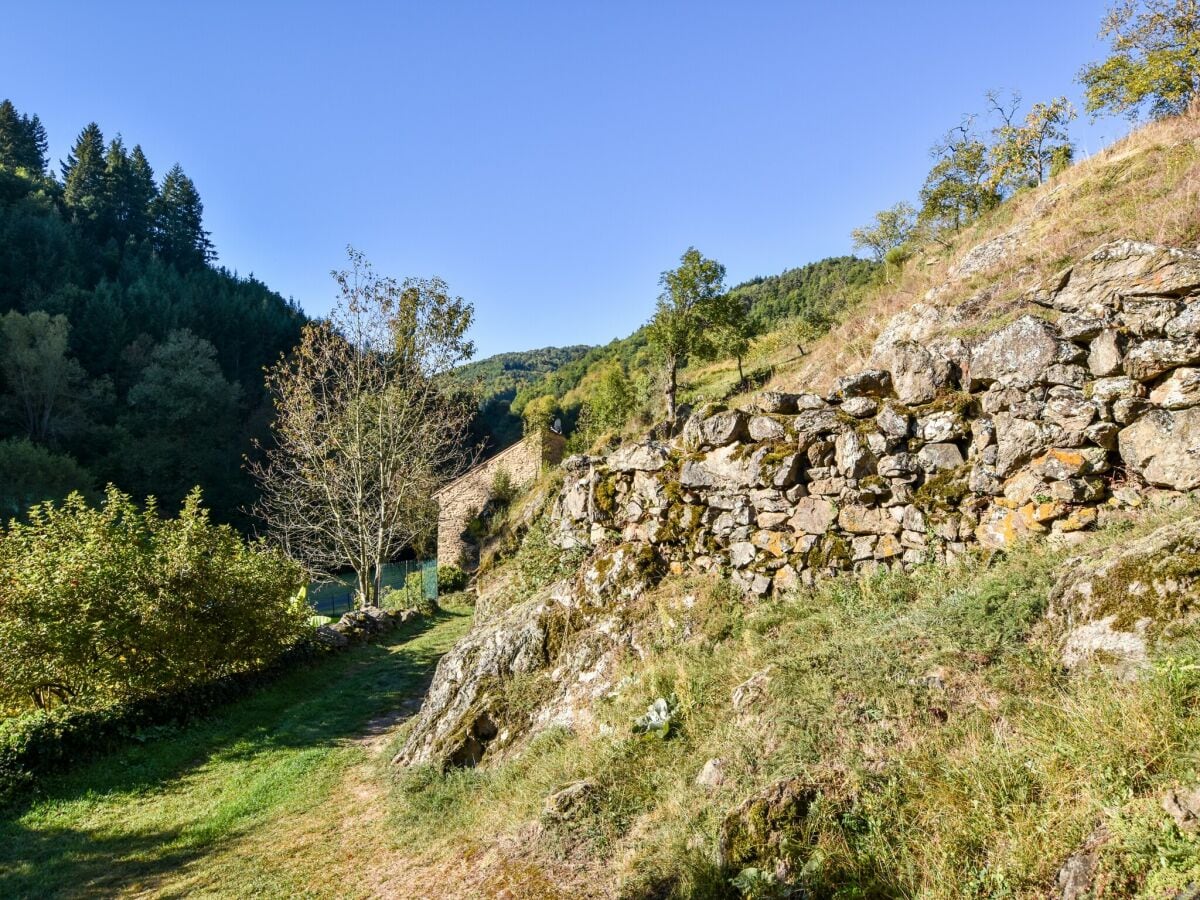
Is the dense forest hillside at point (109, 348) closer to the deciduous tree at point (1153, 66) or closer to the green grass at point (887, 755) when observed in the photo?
the green grass at point (887, 755)

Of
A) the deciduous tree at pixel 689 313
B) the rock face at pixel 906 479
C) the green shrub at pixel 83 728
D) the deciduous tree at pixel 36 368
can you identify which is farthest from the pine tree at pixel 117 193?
the rock face at pixel 906 479

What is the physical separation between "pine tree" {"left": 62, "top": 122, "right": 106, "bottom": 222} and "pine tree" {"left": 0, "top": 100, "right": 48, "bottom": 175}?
7.76 feet

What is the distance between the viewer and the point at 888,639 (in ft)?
14.2

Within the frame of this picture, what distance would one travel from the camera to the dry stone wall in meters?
4.54

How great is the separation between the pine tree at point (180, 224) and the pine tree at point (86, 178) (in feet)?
20.5

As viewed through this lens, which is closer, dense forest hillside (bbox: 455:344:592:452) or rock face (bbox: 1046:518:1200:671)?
rock face (bbox: 1046:518:1200:671)

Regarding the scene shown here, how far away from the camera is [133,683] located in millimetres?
9766

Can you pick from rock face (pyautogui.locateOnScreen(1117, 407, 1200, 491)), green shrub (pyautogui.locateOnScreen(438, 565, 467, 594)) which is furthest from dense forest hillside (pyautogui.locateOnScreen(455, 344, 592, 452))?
rock face (pyautogui.locateOnScreen(1117, 407, 1200, 491))

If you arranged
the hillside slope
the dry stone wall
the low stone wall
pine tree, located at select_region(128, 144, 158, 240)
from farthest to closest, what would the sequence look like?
pine tree, located at select_region(128, 144, 158, 240) → the low stone wall → the dry stone wall → the hillside slope

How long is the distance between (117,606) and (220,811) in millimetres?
4602

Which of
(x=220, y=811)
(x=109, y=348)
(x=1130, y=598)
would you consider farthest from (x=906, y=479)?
(x=109, y=348)

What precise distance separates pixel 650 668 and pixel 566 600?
1765 mm

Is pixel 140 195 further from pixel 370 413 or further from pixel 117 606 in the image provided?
pixel 117 606

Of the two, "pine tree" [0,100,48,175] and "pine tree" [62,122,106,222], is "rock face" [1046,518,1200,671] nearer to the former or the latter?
"pine tree" [62,122,106,222]
